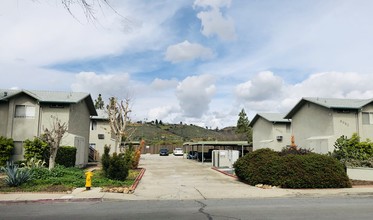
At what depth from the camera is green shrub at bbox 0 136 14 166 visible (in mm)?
23812

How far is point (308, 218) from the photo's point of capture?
30.2 feet

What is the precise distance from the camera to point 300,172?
666 inches

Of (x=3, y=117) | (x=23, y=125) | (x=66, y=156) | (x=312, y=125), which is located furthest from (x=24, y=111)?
(x=312, y=125)

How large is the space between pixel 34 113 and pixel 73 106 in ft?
9.49

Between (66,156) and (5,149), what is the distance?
14.2 ft

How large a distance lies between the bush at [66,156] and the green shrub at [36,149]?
106 centimetres

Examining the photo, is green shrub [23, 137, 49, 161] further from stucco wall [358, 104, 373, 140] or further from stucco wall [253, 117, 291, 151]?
stucco wall [358, 104, 373, 140]

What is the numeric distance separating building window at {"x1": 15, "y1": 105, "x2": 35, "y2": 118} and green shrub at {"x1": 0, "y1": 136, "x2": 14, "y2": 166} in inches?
87.1

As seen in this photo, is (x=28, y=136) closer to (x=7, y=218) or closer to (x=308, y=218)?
(x=7, y=218)

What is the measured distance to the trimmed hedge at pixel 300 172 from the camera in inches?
662

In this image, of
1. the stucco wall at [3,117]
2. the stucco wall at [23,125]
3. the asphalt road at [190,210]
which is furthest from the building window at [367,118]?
the stucco wall at [3,117]

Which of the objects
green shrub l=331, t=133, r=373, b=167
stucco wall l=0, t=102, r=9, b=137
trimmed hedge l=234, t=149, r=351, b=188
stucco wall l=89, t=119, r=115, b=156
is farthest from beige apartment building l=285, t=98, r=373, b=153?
stucco wall l=0, t=102, r=9, b=137

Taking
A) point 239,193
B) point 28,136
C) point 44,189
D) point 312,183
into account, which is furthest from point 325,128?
point 28,136

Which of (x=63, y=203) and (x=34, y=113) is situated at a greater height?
(x=34, y=113)
